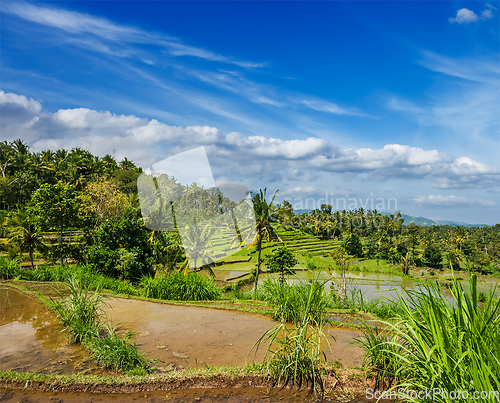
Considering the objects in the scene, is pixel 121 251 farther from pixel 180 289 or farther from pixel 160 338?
pixel 160 338

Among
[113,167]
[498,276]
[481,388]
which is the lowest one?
[498,276]

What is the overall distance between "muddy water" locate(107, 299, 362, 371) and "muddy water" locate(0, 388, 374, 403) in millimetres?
653

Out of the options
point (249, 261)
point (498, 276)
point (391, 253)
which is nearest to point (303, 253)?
point (249, 261)

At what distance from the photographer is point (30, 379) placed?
469cm

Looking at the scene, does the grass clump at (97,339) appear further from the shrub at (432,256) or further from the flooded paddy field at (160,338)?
the shrub at (432,256)

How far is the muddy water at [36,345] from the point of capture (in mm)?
5211

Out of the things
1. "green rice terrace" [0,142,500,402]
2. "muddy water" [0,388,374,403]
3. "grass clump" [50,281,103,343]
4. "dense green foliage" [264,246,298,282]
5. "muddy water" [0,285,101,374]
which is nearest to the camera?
"green rice terrace" [0,142,500,402]

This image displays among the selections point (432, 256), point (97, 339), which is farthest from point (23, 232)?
point (432, 256)

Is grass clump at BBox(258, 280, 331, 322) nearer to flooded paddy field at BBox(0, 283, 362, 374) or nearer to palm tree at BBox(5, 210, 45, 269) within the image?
flooded paddy field at BBox(0, 283, 362, 374)

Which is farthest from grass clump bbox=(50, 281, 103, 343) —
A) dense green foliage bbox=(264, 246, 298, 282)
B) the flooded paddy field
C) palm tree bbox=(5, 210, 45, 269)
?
dense green foliage bbox=(264, 246, 298, 282)

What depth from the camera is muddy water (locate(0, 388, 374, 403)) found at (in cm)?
432

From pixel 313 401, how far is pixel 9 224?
19.7 m

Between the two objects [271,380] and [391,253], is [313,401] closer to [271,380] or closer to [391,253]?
[271,380]

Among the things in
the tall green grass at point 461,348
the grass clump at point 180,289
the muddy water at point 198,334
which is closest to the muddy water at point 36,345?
the muddy water at point 198,334
